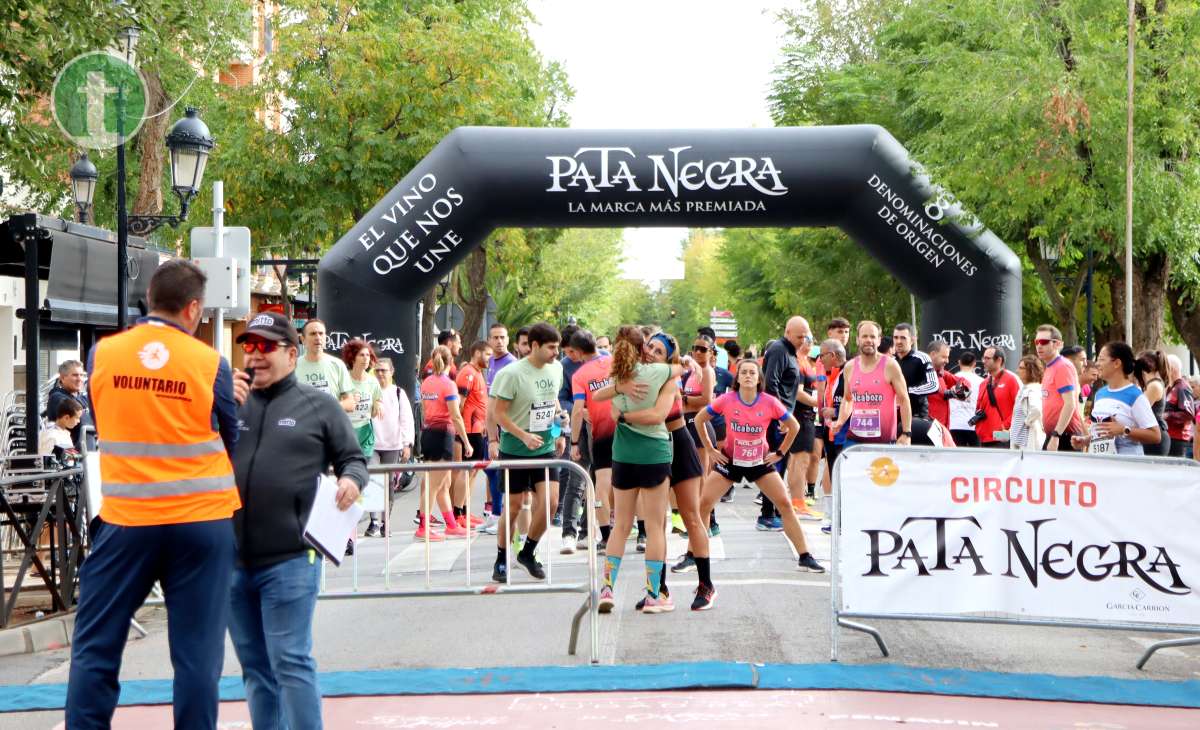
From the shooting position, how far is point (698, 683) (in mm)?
6988

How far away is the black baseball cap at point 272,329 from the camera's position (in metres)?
5.32

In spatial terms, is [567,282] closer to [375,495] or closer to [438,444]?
[438,444]

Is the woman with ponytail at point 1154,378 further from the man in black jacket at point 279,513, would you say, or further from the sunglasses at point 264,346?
the sunglasses at point 264,346

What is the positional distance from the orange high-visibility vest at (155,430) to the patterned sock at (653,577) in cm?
433

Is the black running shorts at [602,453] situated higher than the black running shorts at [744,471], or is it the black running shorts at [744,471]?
the black running shorts at [602,453]

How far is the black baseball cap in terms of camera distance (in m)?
5.32

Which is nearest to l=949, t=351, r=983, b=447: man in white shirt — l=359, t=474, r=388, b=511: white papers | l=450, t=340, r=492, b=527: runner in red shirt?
l=450, t=340, r=492, b=527: runner in red shirt

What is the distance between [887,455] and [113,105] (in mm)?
8278

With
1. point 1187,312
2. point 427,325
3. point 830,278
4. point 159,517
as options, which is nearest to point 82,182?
point 427,325

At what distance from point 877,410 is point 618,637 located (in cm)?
447

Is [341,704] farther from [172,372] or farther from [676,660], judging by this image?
[172,372]

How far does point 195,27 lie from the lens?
1310 cm

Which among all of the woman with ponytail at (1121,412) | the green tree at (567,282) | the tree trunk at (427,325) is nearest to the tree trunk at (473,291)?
the green tree at (567,282)

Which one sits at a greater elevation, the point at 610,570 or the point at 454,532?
the point at 610,570
